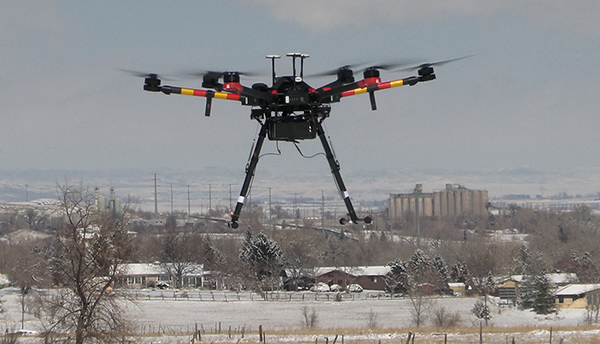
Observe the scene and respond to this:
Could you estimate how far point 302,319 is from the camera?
81.2 meters

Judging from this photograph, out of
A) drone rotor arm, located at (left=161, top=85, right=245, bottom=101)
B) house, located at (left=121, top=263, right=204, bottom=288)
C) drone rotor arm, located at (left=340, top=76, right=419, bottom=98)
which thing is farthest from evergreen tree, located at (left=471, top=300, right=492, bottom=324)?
drone rotor arm, located at (left=161, top=85, right=245, bottom=101)

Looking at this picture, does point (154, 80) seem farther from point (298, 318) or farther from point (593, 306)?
point (593, 306)

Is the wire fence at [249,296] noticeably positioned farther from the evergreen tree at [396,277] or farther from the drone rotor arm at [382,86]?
the drone rotor arm at [382,86]

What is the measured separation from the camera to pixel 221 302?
312ft

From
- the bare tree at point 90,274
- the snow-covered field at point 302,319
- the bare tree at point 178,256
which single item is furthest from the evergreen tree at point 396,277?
the bare tree at point 90,274

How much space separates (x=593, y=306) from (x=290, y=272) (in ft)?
146

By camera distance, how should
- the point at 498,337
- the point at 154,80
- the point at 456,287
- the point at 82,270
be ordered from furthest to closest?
1. the point at 456,287
2. the point at 498,337
3. the point at 82,270
4. the point at 154,80

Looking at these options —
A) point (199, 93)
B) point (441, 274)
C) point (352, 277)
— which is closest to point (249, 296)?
point (352, 277)

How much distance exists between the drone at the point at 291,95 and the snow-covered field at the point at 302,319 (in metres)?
37.8

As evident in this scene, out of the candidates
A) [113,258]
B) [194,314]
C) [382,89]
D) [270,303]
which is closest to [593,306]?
[270,303]

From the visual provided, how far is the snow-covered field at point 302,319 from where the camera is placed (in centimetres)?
6456

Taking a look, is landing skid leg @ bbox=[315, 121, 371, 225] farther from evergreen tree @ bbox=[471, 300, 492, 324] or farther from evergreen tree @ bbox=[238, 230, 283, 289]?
evergreen tree @ bbox=[238, 230, 283, 289]

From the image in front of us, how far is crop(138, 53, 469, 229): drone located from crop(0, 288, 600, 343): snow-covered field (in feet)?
124

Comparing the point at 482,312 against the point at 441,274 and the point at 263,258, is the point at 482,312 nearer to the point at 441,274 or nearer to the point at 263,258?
the point at 441,274
